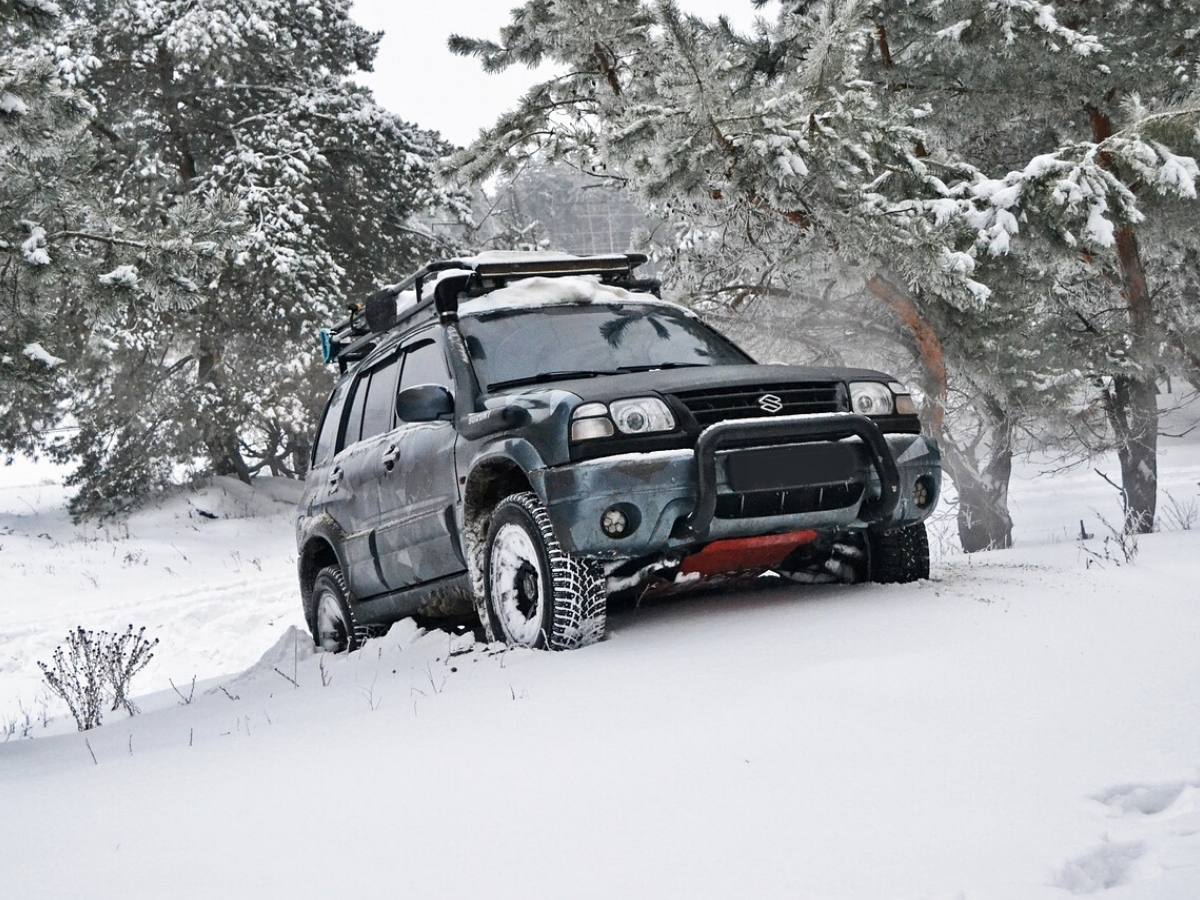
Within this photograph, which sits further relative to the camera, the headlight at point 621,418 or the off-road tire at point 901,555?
the off-road tire at point 901,555

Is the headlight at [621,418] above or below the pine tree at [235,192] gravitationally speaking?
below

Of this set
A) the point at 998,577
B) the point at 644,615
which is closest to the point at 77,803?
the point at 644,615

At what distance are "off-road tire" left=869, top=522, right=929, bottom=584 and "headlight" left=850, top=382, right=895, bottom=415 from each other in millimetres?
651


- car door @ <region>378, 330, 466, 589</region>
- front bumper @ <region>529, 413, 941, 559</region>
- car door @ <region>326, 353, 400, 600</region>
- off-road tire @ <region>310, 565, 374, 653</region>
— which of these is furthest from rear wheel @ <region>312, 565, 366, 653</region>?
front bumper @ <region>529, 413, 941, 559</region>

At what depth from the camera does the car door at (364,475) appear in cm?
642

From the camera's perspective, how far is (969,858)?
2273 millimetres

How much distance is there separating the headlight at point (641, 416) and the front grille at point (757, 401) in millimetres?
118

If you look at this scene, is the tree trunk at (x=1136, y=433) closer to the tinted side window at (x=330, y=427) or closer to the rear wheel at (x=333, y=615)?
the tinted side window at (x=330, y=427)

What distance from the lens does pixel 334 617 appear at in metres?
7.20

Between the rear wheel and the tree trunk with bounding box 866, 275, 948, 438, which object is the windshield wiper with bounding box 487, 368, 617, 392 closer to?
the rear wheel

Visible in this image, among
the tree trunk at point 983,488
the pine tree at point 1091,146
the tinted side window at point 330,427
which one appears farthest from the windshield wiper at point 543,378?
the tree trunk at point 983,488

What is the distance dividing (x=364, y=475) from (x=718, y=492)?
253 centimetres

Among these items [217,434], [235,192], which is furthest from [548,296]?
[217,434]

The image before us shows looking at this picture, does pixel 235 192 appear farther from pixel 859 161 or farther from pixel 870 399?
pixel 870 399
